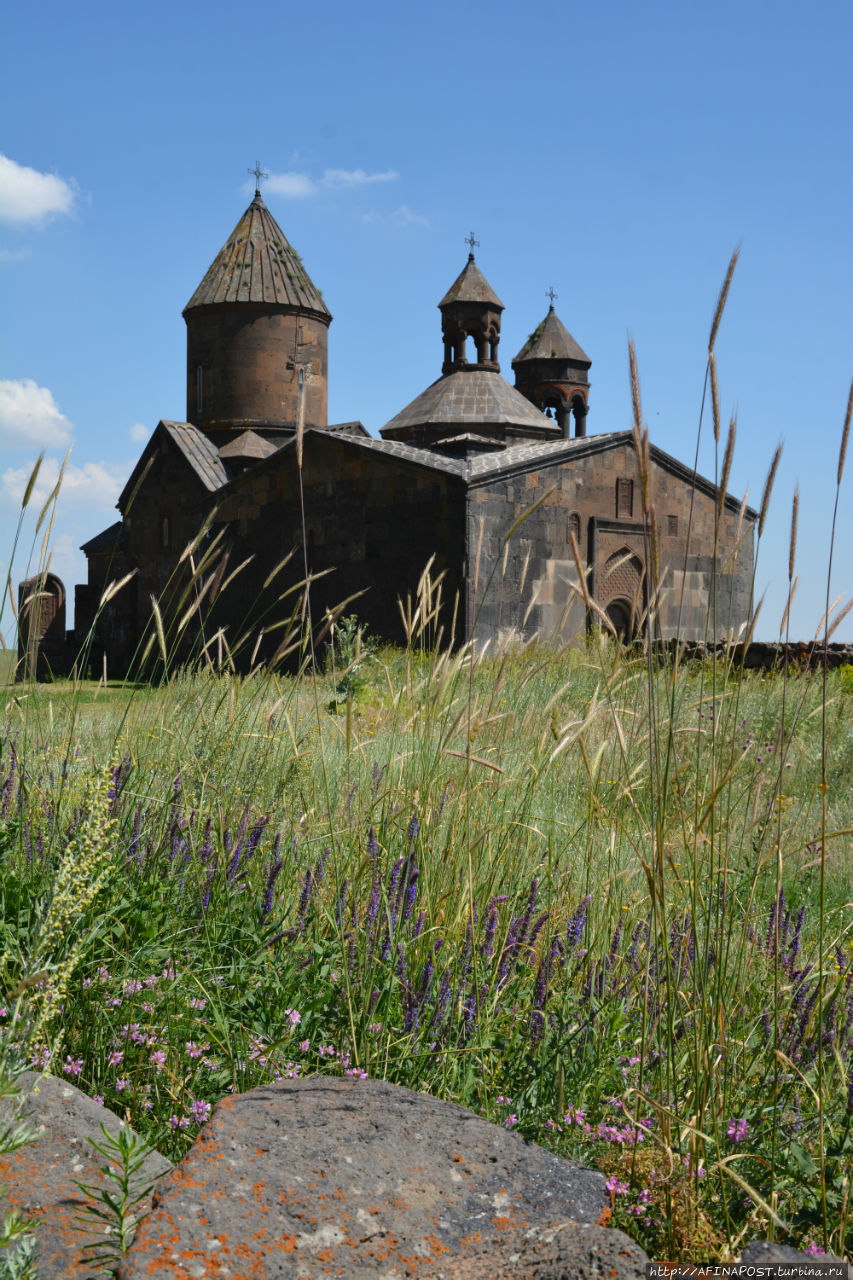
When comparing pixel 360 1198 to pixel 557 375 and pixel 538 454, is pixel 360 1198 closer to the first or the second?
pixel 538 454

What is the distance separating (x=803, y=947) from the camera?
3.67 meters

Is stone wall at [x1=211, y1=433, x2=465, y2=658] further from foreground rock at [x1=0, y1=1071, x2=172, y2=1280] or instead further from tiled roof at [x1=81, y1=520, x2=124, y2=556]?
foreground rock at [x1=0, y1=1071, x2=172, y2=1280]

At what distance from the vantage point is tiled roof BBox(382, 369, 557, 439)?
23391 millimetres

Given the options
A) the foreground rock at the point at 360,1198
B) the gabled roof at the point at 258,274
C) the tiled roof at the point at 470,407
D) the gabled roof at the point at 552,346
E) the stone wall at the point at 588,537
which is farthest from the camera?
the gabled roof at the point at 552,346

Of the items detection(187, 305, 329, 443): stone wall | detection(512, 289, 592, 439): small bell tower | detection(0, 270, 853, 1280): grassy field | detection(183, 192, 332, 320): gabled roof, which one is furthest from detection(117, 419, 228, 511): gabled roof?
detection(0, 270, 853, 1280): grassy field

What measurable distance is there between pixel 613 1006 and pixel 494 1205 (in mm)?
953

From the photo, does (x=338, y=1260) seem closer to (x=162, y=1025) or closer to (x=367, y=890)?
(x=162, y=1025)

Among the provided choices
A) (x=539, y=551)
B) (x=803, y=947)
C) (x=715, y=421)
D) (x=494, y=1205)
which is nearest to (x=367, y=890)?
(x=494, y=1205)

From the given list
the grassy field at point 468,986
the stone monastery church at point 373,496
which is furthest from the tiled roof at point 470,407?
the grassy field at point 468,986

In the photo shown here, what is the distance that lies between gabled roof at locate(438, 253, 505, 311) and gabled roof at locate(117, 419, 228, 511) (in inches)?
306

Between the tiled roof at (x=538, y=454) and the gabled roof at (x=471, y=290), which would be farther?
the gabled roof at (x=471, y=290)

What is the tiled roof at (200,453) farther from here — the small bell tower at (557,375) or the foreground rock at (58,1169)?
the foreground rock at (58,1169)

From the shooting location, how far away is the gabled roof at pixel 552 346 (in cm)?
3017

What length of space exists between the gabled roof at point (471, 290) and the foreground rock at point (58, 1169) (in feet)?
84.3
